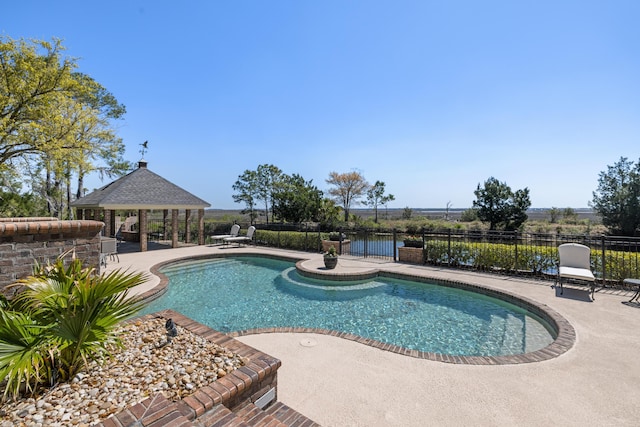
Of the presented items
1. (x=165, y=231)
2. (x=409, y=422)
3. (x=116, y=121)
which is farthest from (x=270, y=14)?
(x=116, y=121)

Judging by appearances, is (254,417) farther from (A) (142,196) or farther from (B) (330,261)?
(A) (142,196)

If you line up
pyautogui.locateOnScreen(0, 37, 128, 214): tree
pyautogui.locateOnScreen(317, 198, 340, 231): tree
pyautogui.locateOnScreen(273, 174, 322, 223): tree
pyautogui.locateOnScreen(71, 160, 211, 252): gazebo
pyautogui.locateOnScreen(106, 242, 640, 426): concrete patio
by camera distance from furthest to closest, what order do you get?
pyautogui.locateOnScreen(317, 198, 340, 231): tree → pyautogui.locateOnScreen(273, 174, 322, 223): tree → pyautogui.locateOnScreen(71, 160, 211, 252): gazebo → pyautogui.locateOnScreen(0, 37, 128, 214): tree → pyautogui.locateOnScreen(106, 242, 640, 426): concrete patio

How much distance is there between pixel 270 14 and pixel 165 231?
1487cm

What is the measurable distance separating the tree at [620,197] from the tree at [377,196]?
19.4 m

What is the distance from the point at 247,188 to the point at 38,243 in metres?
24.7

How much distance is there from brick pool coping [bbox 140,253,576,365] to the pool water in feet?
0.52

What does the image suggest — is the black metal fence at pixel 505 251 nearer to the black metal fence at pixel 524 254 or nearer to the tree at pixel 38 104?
the black metal fence at pixel 524 254

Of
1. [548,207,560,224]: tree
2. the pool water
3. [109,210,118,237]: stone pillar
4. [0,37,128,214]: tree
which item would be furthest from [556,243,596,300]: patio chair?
[548,207,560,224]: tree

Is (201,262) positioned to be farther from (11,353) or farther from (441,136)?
(441,136)

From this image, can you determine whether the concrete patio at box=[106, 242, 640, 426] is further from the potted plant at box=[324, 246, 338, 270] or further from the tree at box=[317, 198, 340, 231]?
the tree at box=[317, 198, 340, 231]

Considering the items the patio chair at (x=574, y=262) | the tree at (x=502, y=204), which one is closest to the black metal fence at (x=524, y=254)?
the patio chair at (x=574, y=262)

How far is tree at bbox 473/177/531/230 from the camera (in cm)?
2400

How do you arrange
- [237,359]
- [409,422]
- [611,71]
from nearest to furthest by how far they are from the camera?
1. [409,422]
2. [237,359]
3. [611,71]

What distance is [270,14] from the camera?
8.45 meters
